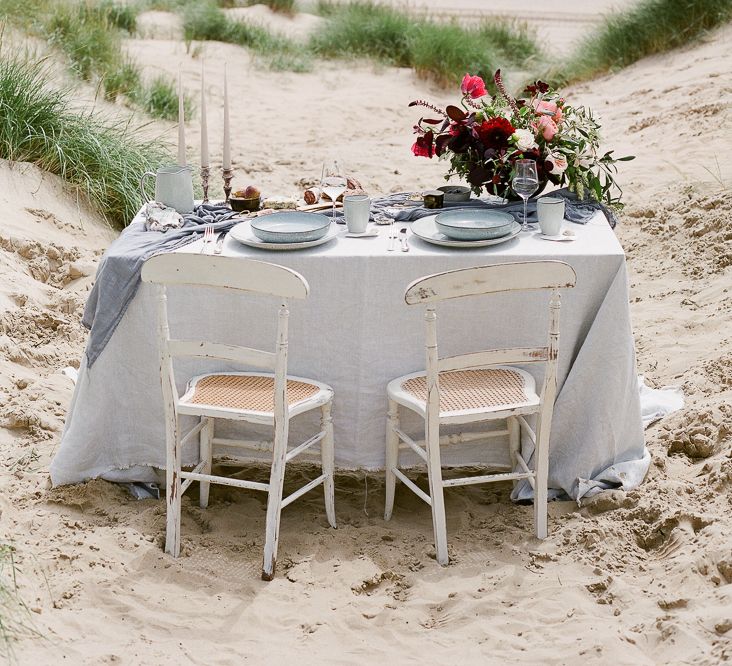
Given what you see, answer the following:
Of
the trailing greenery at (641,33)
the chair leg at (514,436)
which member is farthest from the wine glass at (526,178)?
the trailing greenery at (641,33)

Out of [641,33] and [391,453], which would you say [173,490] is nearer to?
[391,453]

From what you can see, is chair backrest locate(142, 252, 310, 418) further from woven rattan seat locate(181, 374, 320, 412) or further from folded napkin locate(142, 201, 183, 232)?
folded napkin locate(142, 201, 183, 232)

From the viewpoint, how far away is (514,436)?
10.9ft

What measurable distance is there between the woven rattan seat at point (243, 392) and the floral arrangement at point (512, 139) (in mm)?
1008

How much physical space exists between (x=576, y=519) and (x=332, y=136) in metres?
5.31

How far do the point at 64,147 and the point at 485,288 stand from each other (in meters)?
3.46

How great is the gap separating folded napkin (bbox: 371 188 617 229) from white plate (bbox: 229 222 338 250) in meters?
0.32

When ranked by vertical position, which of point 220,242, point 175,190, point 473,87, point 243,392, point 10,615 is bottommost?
point 10,615

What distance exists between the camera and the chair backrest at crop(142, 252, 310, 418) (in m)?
2.72

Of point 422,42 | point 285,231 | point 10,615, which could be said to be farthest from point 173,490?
point 422,42

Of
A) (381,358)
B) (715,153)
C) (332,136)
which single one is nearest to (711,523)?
(381,358)

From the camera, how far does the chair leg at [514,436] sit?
10.8 feet

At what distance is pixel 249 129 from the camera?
316 inches

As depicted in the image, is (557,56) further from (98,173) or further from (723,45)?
(98,173)
